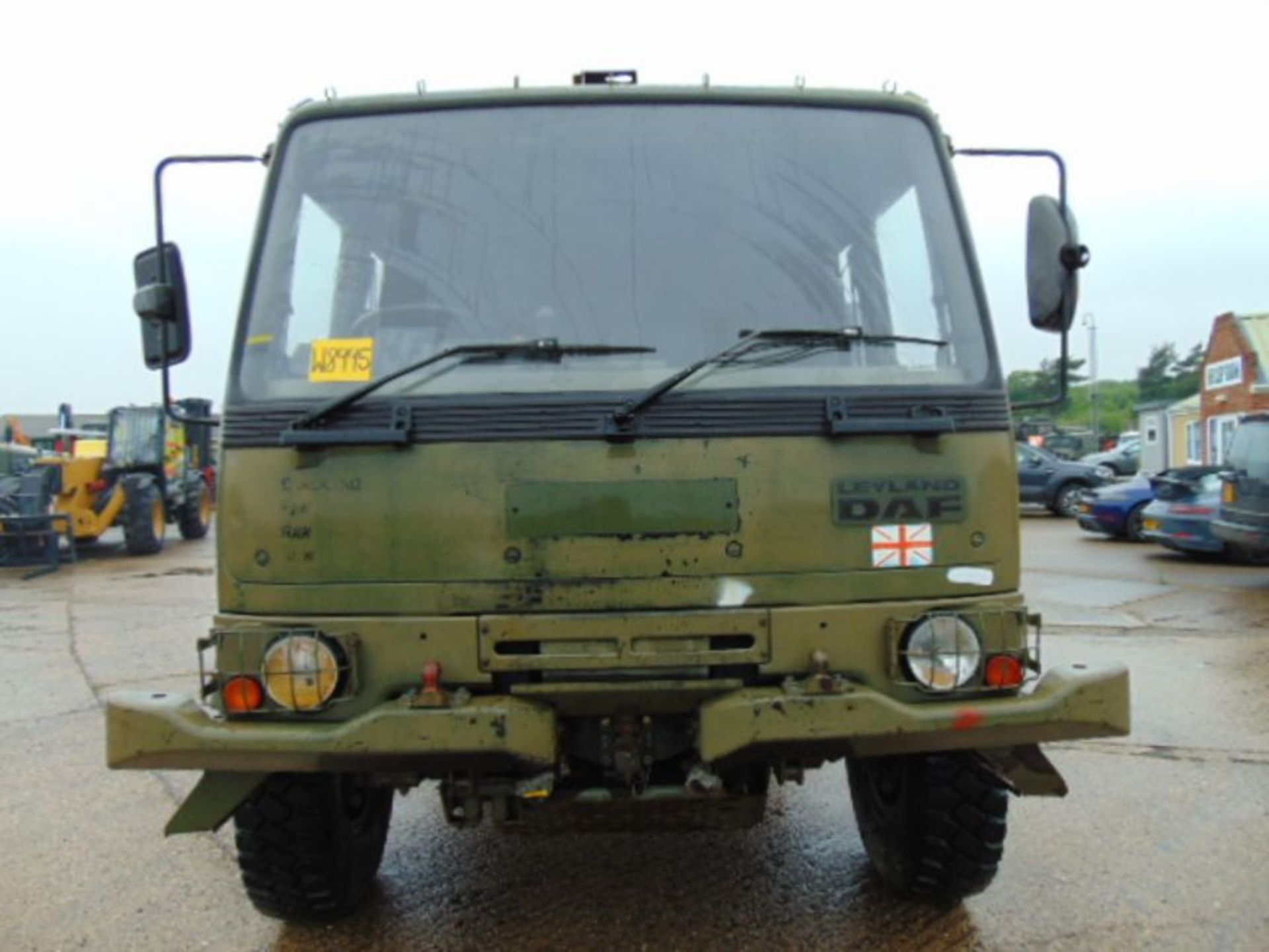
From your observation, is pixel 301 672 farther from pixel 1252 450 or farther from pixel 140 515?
pixel 140 515

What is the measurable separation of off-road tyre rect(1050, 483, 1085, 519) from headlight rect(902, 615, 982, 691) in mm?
19447

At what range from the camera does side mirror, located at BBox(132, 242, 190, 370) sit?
3.55m

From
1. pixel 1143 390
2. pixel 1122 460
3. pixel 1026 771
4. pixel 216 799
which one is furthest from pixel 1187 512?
pixel 1143 390

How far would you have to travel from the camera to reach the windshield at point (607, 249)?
3.08 metres

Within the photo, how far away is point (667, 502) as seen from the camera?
A: 2.94 metres

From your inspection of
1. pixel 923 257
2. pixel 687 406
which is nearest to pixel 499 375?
pixel 687 406

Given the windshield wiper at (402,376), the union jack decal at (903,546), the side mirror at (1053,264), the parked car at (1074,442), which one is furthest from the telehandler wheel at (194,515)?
the parked car at (1074,442)

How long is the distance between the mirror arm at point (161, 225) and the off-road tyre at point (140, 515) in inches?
570

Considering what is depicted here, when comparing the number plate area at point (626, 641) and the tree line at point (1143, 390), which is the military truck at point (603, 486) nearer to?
the number plate area at point (626, 641)

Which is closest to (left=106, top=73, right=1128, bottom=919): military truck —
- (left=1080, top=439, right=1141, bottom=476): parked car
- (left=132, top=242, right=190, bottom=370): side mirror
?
(left=132, top=242, right=190, bottom=370): side mirror

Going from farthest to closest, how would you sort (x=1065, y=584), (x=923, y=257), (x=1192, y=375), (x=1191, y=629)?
(x=1192, y=375), (x=1065, y=584), (x=1191, y=629), (x=923, y=257)

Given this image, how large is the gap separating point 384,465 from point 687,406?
82 cm

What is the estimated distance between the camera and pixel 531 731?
2.78 meters

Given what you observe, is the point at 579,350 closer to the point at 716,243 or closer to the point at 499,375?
the point at 499,375
